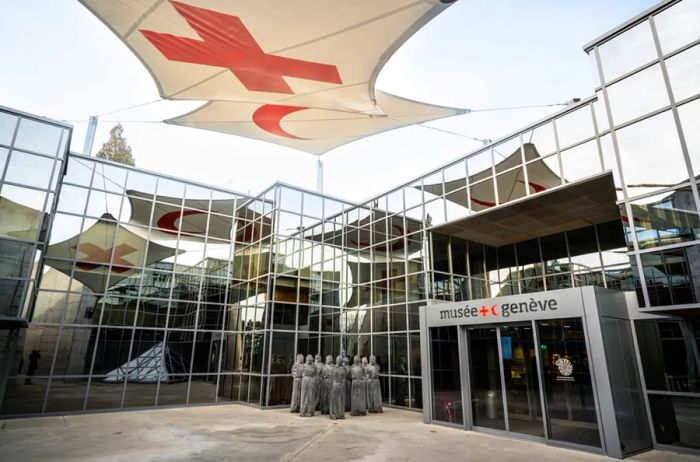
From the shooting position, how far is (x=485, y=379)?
32.8 ft

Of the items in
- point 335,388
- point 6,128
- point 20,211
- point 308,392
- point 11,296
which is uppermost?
point 6,128

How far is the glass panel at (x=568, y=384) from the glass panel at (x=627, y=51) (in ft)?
19.8

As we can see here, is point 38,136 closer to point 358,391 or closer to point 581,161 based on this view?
point 358,391

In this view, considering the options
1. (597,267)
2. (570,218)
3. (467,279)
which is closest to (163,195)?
(467,279)

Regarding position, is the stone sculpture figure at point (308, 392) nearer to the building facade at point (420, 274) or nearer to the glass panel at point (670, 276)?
the building facade at point (420, 274)

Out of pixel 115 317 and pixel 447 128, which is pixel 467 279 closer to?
pixel 447 128

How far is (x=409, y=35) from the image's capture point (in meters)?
8.54

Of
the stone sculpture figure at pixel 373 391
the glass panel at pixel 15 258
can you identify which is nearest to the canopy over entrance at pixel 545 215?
the stone sculpture figure at pixel 373 391

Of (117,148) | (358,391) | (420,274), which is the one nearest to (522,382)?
(358,391)

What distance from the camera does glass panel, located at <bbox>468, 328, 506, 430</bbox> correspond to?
379 inches

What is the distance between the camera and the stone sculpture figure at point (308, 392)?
40.3 feet

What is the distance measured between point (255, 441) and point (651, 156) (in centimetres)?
1047

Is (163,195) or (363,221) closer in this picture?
(163,195)

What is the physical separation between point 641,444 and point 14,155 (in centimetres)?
1685
